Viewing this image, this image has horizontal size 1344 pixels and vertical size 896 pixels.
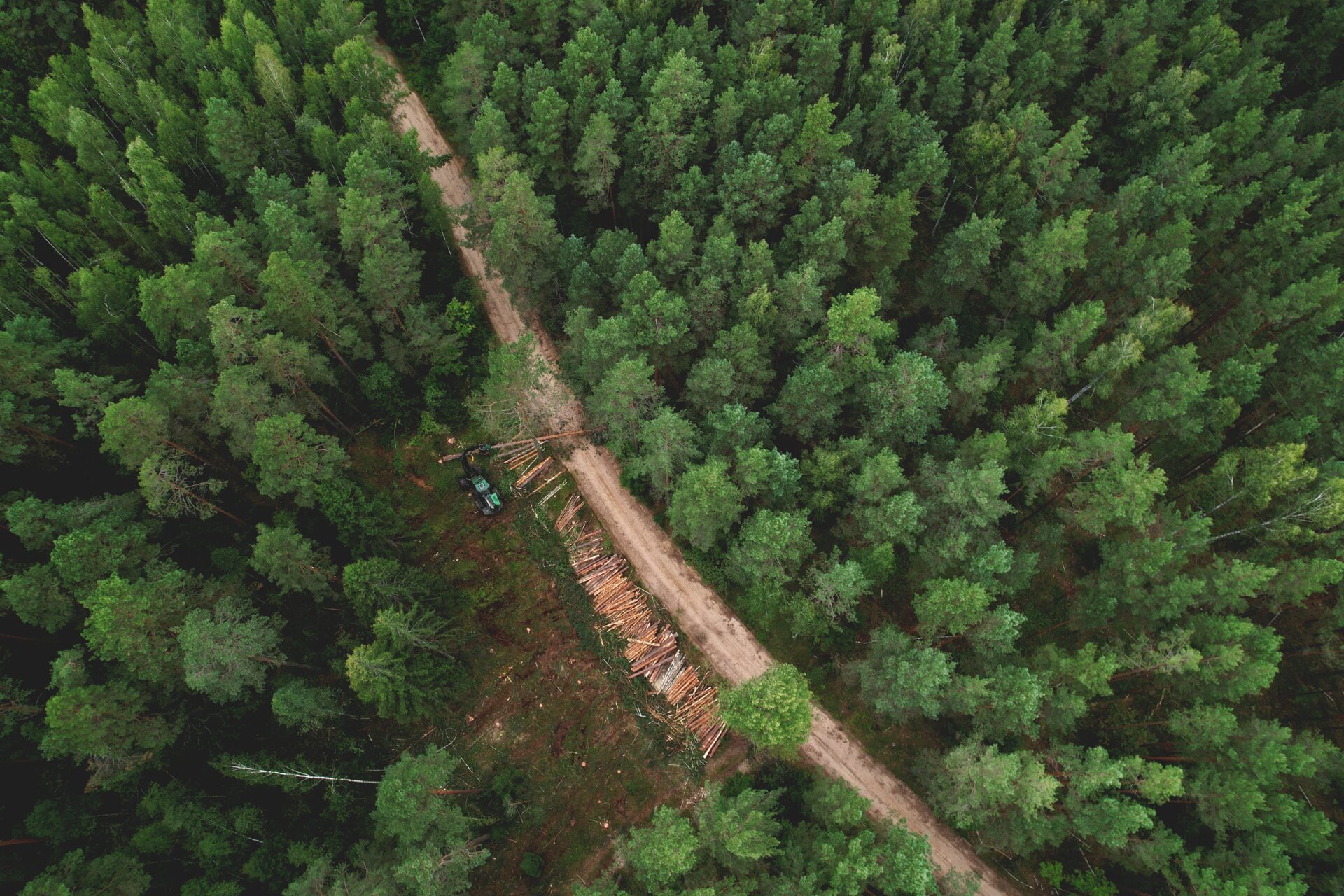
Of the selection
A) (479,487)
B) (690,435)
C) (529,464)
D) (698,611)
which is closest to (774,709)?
(698,611)

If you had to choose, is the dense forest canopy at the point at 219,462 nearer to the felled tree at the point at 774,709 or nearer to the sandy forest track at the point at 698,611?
the sandy forest track at the point at 698,611

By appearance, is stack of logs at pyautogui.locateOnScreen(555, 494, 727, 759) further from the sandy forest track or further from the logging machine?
the logging machine

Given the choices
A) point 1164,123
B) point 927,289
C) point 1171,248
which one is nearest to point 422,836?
point 927,289

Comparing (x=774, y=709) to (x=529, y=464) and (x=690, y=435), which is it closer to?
(x=690, y=435)

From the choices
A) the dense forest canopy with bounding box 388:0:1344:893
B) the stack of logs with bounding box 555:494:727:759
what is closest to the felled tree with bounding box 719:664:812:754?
the dense forest canopy with bounding box 388:0:1344:893

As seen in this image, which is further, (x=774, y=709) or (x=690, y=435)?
(x=690, y=435)

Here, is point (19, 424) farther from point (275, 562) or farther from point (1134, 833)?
point (1134, 833)
